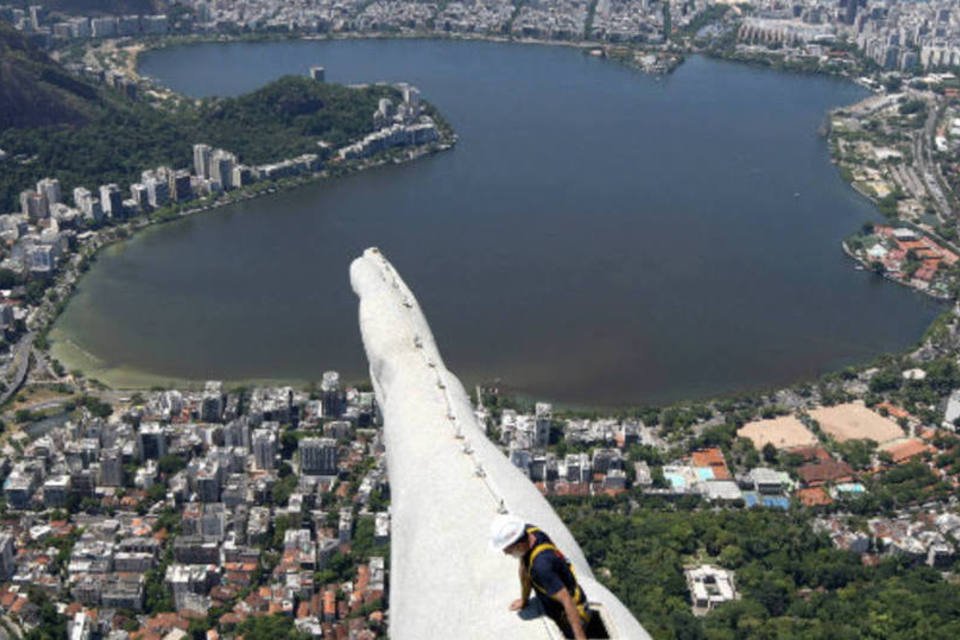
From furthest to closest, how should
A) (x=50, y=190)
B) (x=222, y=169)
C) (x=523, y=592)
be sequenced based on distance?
(x=222, y=169), (x=50, y=190), (x=523, y=592)

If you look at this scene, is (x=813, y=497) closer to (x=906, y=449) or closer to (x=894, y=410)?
(x=906, y=449)

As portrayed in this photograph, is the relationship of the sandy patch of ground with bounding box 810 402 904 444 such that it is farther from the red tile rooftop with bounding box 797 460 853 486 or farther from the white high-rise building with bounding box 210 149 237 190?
the white high-rise building with bounding box 210 149 237 190

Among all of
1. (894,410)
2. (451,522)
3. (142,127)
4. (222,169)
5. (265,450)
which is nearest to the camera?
(451,522)

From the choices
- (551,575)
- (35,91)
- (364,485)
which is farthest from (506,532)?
(35,91)

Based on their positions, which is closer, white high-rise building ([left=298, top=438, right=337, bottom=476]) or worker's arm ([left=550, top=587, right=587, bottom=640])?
worker's arm ([left=550, top=587, right=587, bottom=640])

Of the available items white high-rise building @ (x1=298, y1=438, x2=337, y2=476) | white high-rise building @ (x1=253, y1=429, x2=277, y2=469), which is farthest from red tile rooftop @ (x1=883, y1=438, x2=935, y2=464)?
white high-rise building @ (x1=253, y1=429, x2=277, y2=469)

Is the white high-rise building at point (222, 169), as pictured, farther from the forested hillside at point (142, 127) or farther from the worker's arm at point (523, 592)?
the worker's arm at point (523, 592)
